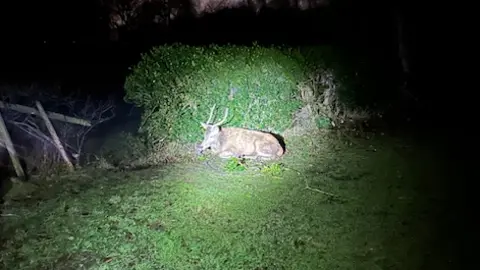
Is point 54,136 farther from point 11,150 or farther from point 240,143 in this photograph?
point 240,143

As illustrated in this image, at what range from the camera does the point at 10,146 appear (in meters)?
5.91

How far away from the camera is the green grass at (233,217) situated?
4149 millimetres

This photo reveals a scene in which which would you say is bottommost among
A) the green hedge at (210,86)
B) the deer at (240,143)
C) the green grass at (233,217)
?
the green grass at (233,217)

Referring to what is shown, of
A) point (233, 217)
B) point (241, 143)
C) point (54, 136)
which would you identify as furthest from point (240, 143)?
point (54, 136)

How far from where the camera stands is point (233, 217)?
492cm

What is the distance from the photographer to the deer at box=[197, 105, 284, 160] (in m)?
6.60

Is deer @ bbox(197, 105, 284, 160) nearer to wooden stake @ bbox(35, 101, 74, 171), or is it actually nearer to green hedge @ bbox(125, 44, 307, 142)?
green hedge @ bbox(125, 44, 307, 142)

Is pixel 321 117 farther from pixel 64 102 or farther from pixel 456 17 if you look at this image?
pixel 456 17

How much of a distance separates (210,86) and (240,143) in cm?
111

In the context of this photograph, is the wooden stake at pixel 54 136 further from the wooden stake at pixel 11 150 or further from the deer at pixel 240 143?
→ the deer at pixel 240 143

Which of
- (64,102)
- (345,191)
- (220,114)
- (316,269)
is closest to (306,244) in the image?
(316,269)

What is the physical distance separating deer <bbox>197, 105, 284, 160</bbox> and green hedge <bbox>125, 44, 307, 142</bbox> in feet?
1.11

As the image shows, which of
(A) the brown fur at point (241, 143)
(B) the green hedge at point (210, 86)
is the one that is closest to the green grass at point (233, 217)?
(A) the brown fur at point (241, 143)

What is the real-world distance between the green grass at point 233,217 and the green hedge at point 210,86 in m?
0.90
